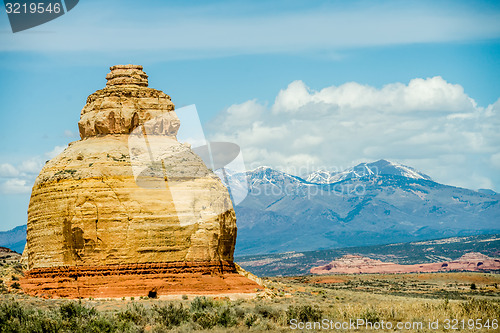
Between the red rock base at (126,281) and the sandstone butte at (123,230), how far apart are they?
5 cm

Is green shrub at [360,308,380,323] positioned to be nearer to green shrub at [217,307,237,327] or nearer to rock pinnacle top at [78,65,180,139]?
green shrub at [217,307,237,327]

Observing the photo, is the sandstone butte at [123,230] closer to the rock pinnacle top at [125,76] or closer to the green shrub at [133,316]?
the rock pinnacle top at [125,76]

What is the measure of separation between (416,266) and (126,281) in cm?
10995

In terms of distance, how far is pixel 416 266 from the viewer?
142500mm

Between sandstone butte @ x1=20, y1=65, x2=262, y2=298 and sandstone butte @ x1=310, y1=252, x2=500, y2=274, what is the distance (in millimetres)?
94406

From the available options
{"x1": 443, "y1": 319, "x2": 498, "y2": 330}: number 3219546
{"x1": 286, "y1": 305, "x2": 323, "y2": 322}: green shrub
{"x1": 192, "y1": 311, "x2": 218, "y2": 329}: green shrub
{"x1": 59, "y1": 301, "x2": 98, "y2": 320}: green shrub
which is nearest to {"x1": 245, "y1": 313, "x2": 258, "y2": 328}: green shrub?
{"x1": 192, "y1": 311, "x2": 218, "y2": 329}: green shrub

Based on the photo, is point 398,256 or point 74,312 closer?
point 74,312

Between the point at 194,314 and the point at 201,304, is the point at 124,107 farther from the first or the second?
the point at 194,314

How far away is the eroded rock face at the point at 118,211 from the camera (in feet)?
131

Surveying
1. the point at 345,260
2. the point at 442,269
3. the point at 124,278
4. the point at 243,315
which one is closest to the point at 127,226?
the point at 124,278

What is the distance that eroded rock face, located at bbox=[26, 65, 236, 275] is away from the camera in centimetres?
3981

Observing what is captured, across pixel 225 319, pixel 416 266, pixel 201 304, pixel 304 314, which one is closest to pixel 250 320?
pixel 225 319

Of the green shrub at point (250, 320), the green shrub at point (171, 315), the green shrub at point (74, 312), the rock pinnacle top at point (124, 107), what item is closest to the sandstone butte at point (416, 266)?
the rock pinnacle top at point (124, 107)

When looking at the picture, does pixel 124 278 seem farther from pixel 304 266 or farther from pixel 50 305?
pixel 304 266
